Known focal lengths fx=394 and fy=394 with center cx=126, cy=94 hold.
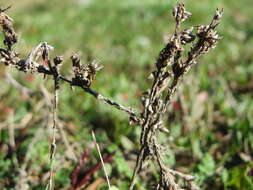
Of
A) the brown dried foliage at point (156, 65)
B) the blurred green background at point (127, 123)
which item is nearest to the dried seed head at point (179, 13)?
the brown dried foliage at point (156, 65)

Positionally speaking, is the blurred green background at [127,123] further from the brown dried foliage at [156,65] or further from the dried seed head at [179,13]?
the dried seed head at [179,13]

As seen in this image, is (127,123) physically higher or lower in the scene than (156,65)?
higher

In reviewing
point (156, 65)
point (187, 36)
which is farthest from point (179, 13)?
point (156, 65)

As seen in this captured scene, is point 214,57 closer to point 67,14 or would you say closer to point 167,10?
point 167,10

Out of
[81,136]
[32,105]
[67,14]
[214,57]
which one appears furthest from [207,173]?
[67,14]

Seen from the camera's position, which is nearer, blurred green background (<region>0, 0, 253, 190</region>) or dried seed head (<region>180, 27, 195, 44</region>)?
dried seed head (<region>180, 27, 195, 44</region>)

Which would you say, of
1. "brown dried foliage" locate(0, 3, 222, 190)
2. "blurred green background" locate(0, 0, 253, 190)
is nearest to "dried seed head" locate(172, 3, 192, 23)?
"brown dried foliage" locate(0, 3, 222, 190)

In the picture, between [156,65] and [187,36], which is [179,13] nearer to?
[187,36]

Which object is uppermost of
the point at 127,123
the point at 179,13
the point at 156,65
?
the point at 127,123

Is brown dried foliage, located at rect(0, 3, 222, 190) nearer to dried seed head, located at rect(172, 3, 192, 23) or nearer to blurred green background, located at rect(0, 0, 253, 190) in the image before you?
dried seed head, located at rect(172, 3, 192, 23)

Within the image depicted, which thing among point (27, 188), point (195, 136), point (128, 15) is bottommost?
point (27, 188)

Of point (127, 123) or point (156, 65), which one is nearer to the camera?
point (156, 65)
